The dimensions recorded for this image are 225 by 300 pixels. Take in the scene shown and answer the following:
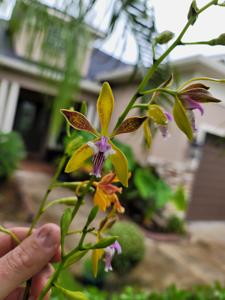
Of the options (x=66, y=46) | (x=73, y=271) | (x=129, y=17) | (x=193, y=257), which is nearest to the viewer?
(x=129, y=17)

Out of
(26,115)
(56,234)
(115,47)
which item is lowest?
(26,115)

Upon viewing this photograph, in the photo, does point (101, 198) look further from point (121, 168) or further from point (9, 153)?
point (9, 153)

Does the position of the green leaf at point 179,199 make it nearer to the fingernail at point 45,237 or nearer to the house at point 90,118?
the house at point 90,118

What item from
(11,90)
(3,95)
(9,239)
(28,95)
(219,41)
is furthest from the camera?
(28,95)

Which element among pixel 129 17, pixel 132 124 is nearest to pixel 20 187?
pixel 129 17

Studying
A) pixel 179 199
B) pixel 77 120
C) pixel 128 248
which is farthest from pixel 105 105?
pixel 179 199

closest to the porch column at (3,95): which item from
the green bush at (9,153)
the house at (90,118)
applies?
the house at (90,118)

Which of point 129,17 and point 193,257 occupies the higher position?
point 129,17

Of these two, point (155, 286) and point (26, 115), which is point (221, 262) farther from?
point (26, 115)
